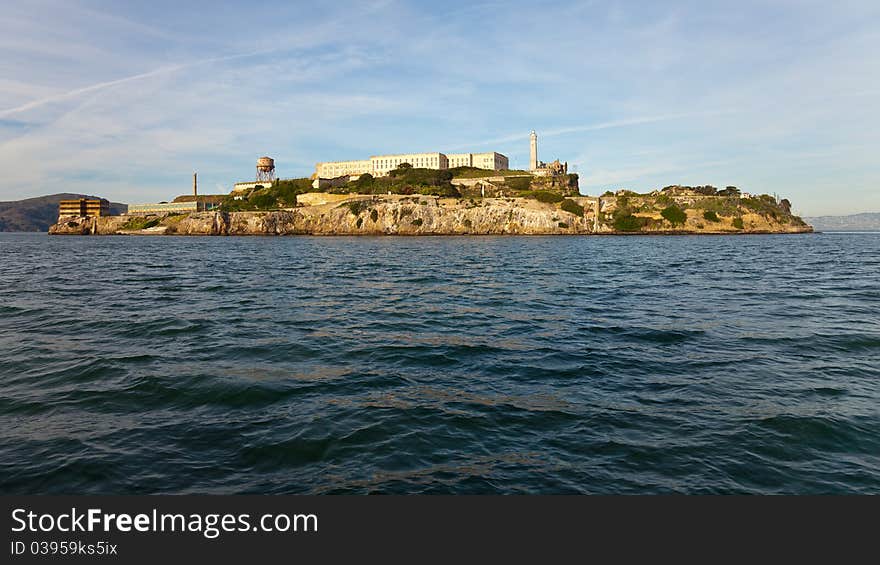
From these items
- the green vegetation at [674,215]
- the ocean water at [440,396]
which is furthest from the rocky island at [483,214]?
the ocean water at [440,396]

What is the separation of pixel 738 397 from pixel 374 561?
10407 mm

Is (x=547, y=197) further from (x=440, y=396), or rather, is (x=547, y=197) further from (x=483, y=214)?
(x=440, y=396)

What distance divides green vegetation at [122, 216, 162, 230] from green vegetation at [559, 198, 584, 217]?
148 meters

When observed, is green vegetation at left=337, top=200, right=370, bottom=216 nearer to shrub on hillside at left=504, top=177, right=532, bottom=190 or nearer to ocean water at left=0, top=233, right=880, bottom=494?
shrub on hillside at left=504, top=177, right=532, bottom=190

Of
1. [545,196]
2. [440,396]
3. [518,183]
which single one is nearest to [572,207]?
[545,196]

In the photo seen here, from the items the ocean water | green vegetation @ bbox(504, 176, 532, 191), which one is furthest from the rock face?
the ocean water

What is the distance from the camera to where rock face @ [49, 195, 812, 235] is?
Answer: 486 feet

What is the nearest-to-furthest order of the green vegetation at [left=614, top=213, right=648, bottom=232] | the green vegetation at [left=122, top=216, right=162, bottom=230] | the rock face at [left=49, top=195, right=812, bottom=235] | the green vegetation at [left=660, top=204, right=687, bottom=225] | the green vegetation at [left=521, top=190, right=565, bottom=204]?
the rock face at [left=49, top=195, right=812, bottom=235] < the green vegetation at [left=614, top=213, right=648, bottom=232] < the green vegetation at [left=660, top=204, right=687, bottom=225] < the green vegetation at [left=521, top=190, right=565, bottom=204] < the green vegetation at [left=122, top=216, right=162, bottom=230]

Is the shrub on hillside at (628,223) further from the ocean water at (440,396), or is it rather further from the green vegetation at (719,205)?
the ocean water at (440,396)

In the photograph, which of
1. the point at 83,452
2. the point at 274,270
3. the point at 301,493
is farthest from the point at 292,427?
the point at 274,270

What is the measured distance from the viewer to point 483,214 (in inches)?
5827

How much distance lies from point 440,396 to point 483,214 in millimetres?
138210

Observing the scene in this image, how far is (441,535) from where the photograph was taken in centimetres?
607

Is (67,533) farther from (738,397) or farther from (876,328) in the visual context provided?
(876,328)
